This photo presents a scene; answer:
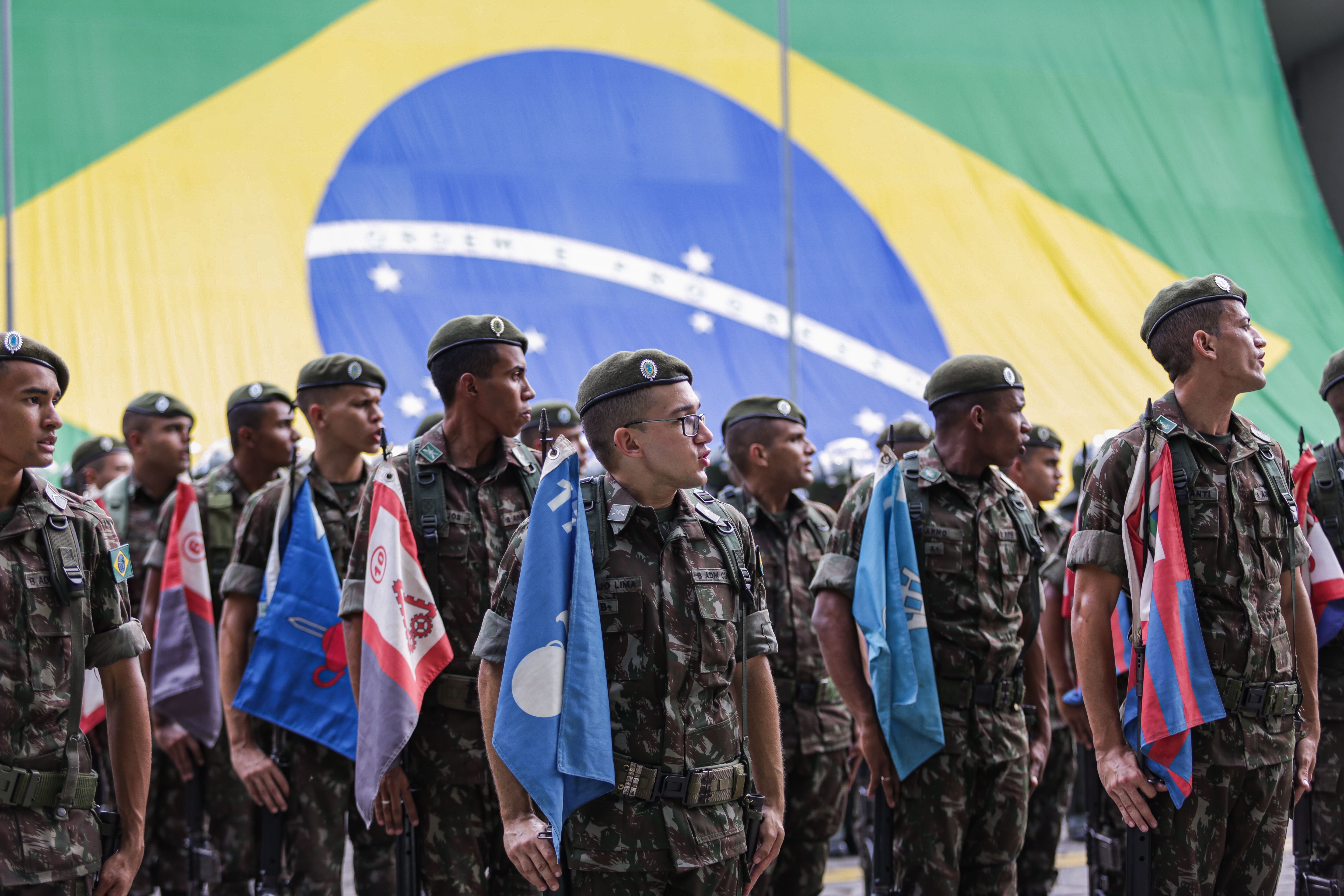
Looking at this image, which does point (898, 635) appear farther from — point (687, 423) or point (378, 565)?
point (378, 565)

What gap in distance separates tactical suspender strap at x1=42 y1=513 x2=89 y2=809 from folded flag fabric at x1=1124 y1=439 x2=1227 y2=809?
2920 millimetres

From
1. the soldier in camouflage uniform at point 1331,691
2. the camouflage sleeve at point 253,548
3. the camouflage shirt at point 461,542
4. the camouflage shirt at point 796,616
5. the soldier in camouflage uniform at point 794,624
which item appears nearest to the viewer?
the camouflage shirt at point 461,542

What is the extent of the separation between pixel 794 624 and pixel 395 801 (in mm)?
2098

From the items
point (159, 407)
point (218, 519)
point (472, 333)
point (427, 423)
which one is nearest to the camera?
point (472, 333)

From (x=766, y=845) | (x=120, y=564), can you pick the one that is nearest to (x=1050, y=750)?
Result: (x=766, y=845)

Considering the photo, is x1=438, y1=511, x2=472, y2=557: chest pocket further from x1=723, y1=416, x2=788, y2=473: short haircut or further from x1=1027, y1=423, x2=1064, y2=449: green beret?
x1=1027, y1=423, x2=1064, y2=449: green beret

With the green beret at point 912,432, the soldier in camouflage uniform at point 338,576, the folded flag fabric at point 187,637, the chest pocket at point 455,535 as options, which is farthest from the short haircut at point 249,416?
the green beret at point 912,432

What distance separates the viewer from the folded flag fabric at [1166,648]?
11.8 feet

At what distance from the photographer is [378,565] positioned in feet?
13.0

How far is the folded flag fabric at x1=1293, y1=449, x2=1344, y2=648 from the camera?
4871mm

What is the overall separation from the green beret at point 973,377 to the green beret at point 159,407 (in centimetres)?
392

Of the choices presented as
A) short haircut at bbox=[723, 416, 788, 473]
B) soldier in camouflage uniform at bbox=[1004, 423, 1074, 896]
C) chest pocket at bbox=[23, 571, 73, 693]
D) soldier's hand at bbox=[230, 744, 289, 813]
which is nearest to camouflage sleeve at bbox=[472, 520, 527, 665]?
chest pocket at bbox=[23, 571, 73, 693]

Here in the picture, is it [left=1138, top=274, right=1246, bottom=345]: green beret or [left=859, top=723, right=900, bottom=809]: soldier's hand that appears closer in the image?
[left=1138, top=274, right=1246, bottom=345]: green beret

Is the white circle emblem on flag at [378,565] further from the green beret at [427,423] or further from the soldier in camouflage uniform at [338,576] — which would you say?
the green beret at [427,423]
